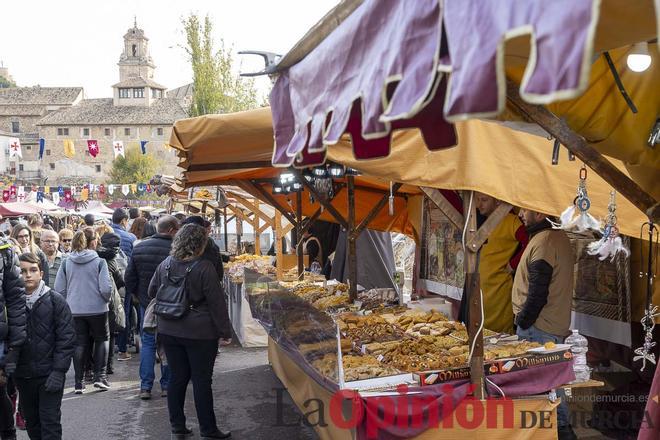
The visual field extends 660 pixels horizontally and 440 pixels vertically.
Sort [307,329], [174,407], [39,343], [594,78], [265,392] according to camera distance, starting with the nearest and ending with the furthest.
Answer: [594,78], [39,343], [307,329], [174,407], [265,392]

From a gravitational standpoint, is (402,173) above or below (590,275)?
above

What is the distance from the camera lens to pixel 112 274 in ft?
27.0

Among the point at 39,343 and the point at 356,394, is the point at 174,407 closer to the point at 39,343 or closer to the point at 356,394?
the point at 39,343

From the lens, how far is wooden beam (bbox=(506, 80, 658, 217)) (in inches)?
93.2

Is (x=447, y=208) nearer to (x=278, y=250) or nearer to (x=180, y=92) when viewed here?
(x=278, y=250)

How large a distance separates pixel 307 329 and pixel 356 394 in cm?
128

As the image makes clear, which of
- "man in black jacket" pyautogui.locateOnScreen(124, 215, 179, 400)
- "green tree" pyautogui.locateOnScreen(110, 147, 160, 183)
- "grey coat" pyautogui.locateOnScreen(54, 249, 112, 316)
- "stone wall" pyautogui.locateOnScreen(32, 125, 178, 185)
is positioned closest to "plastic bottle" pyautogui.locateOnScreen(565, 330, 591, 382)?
"man in black jacket" pyautogui.locateOnScreen(124, 215, 179, 400)

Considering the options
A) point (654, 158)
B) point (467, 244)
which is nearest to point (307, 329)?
point (467, 244)

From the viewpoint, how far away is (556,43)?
1.13 meters

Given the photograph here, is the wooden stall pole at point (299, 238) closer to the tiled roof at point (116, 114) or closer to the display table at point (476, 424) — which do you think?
the display table at point (476, 424)

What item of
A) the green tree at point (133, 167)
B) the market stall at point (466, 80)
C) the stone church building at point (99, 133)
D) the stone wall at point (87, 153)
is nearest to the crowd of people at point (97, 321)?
the market stall at point (466, 80)

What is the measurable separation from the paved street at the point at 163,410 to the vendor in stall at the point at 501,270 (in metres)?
1.95

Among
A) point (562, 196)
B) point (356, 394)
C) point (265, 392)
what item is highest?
point (562, 196)

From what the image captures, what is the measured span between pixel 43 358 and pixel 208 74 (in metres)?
32.7
